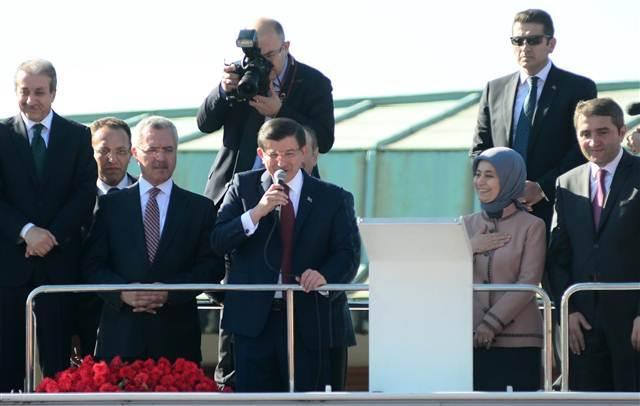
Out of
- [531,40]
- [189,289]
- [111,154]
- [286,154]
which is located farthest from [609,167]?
[111,154]

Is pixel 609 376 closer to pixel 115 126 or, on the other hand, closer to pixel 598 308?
pixel 598 308

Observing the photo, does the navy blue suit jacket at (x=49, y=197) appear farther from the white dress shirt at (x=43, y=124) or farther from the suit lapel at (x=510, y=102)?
the suit lapel at (x=510, y=102)

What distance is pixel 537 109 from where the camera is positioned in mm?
11109

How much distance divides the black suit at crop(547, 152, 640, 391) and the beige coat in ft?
0.45

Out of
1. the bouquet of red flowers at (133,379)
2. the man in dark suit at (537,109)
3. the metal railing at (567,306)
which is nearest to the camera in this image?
the metal railing at (567,306)

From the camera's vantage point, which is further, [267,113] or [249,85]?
[267,113]

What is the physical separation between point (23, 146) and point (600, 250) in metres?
3.61

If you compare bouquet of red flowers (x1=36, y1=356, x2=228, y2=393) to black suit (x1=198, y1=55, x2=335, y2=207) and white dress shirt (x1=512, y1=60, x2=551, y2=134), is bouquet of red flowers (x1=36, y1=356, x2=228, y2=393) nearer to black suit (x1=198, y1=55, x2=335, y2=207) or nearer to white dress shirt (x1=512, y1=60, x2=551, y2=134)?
black suit (x1=198, y1=55, x2=335, y2=207)

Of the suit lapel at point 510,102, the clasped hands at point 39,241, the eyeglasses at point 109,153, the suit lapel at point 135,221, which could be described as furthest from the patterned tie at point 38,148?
the suit lapel at point 510,102

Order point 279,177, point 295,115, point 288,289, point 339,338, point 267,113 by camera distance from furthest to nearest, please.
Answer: point 295,115, point 267,113, point 339,338, point 279,177, point 288,289

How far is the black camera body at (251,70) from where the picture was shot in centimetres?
1066

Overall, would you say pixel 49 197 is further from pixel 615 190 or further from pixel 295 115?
pixel 615 190

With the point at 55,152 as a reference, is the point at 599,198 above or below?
below

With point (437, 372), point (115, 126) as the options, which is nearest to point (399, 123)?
point (115, 126)
